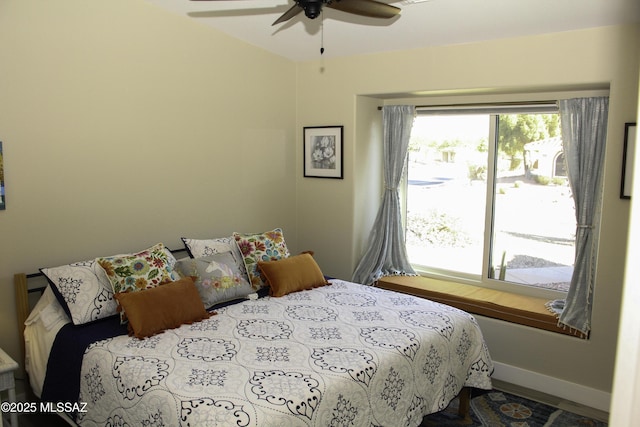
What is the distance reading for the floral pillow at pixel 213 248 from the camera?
3.41 metres

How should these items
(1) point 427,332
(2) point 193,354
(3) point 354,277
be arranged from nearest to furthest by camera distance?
(2) point 193,354, (1) point 427,332, (3) point 354,277

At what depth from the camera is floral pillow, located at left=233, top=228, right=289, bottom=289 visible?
347 cm

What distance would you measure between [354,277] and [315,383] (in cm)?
238

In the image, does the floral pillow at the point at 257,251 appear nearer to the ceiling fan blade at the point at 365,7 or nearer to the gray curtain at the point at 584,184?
the ceiling fan blade at the point at 365,7

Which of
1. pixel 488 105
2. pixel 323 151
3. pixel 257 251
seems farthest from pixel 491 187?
pixel 257 251

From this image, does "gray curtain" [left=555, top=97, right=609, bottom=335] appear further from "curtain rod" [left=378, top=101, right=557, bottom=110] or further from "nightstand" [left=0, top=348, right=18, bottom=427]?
"nightstand" [left=0, top=348, right=18, bottom=427]

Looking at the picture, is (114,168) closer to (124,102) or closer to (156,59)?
(124,102)

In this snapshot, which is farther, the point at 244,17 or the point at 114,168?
the point at 244,17

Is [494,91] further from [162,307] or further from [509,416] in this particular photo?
[162,307]

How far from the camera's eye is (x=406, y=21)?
10.8 ft

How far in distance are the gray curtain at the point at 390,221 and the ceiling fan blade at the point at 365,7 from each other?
195 cm

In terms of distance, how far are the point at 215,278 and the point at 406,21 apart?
2.24 metres

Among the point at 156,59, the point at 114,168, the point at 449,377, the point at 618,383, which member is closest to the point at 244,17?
the point at 156,59

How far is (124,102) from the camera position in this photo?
3277mm
